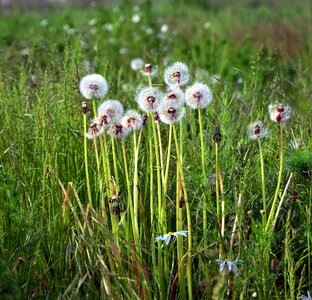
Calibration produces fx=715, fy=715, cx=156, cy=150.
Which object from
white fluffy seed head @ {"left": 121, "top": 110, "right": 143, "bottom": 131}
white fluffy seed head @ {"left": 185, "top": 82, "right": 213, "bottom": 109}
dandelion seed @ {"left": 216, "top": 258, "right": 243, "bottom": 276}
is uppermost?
white fluffy seed head @ {"left": 185, "top": 82, "right": 213, "bottom": 109}

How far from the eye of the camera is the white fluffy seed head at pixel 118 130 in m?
2.31

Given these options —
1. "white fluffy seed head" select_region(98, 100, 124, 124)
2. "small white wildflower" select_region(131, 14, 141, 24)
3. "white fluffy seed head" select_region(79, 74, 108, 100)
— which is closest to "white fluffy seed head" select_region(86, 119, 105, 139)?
"white fluffy seed head" select_region(98, 100, 124, 124)

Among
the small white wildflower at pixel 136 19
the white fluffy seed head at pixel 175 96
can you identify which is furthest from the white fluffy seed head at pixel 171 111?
the small white wildflower at pixel 136 19

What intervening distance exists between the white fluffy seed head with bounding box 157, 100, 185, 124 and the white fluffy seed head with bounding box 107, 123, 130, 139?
150 millimetres

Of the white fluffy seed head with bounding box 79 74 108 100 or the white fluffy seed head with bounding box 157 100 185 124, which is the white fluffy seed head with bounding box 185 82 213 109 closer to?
the white fluffy seed head with bounding box 157 100 185 124

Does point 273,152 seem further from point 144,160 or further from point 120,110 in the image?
→ point 120,110

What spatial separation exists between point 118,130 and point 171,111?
21cm

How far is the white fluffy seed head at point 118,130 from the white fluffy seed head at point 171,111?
0.49ft

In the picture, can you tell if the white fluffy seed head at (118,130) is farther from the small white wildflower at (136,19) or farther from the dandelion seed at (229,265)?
the small white wildflower at (136,19)

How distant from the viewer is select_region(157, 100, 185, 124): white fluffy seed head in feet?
7.28

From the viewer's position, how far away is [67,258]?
2.49 m

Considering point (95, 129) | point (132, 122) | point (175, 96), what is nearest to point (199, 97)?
point (175, 96)

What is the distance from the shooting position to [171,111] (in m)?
2.21

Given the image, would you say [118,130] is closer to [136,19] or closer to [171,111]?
[171,111]
